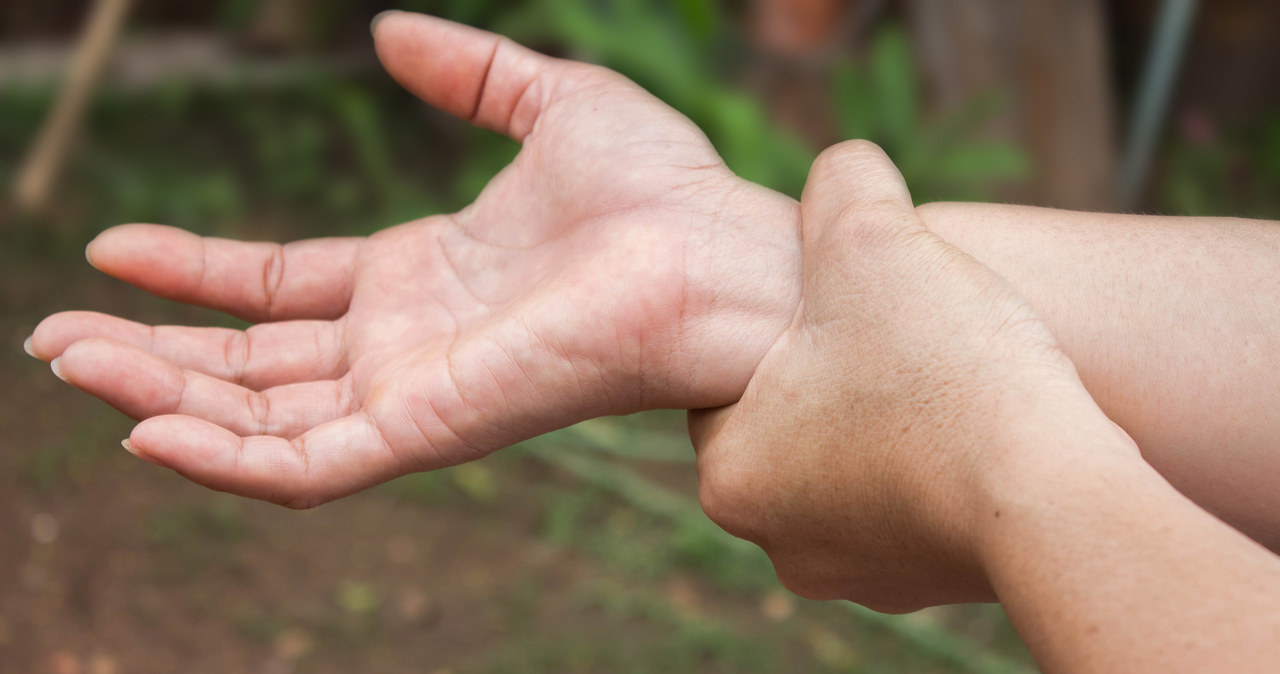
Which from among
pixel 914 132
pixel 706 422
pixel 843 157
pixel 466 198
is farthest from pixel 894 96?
pixel 706 422

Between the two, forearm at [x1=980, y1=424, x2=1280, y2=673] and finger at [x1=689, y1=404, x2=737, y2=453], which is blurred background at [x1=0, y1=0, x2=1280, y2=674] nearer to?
finger at [x1=689, y1=404, x2=737, y2=453]

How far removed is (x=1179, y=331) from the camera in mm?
997

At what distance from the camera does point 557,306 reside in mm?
1056

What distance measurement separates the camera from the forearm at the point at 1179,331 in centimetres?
95

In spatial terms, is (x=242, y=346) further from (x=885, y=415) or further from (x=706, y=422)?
(x=885, y=415)

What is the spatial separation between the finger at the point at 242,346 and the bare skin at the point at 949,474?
1.57ft

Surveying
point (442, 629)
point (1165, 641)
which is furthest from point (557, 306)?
point (442, 629)

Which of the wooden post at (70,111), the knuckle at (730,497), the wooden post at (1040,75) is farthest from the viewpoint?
the wooden post at (70,111)

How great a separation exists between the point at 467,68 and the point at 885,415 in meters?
0.70

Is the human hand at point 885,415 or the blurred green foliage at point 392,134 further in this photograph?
the blurred green foliage at point 392,134

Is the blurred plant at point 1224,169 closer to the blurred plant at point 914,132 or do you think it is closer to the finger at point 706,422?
the blurred plant at point 914,132

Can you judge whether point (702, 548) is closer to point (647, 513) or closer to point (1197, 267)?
point (647, 513)

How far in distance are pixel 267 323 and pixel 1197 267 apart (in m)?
1.10

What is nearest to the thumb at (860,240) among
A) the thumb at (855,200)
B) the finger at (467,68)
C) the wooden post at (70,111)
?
the thumb at (855,200)
